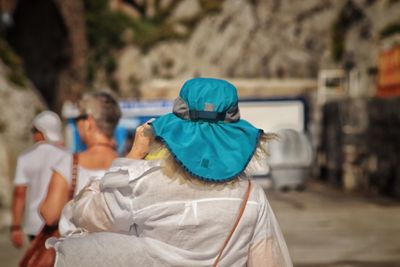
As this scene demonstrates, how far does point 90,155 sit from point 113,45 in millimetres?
47360

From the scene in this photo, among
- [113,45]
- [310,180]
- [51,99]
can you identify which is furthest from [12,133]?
[113,45]

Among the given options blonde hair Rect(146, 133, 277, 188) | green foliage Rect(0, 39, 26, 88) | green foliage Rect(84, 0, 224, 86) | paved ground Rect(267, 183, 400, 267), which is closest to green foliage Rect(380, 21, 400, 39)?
paved ground Rect(267, 183, 400, 267)

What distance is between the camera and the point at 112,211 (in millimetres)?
3562

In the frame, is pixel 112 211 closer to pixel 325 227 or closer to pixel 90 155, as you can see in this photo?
pixel 90 155

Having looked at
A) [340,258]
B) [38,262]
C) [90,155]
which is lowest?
[340,258]

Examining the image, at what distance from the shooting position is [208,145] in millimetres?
3525

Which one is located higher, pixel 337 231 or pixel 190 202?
pixel 190 202

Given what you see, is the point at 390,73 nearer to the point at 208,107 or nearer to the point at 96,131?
the point at 96,131

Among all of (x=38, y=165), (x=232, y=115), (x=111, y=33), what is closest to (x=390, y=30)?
(x=38, y=165)

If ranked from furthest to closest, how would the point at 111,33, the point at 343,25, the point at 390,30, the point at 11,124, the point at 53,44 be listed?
1. the point at 111,33
2. the point at 53,44
3. the point at 343,25
4. the point at 390,30
5. the point at 11,124

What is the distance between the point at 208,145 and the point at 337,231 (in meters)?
11.3

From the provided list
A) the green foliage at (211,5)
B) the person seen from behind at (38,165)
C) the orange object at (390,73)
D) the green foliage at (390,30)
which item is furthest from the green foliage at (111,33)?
the person seen from behind at (38,165)

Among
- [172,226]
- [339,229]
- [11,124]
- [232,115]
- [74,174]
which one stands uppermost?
[232,115]

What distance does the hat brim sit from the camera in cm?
350
